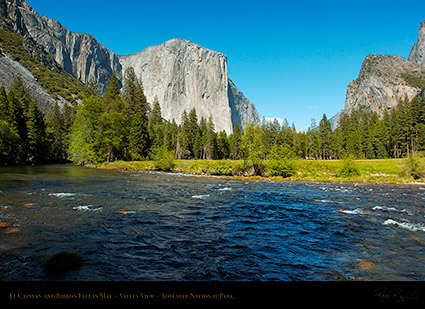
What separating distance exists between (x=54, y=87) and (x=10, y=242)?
6268 inches

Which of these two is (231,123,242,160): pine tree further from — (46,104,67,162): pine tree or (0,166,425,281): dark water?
(0,166,425,281): dark water

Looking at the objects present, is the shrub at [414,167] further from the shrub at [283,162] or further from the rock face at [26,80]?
the rock face at [26,80]

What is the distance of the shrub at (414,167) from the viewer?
3303 centimetres

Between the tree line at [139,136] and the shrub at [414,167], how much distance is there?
808 centimetres

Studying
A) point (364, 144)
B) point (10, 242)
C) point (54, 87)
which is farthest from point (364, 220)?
point (54, 87)

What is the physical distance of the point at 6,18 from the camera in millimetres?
165250

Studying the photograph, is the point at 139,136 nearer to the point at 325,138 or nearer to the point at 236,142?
the point at 236,142
